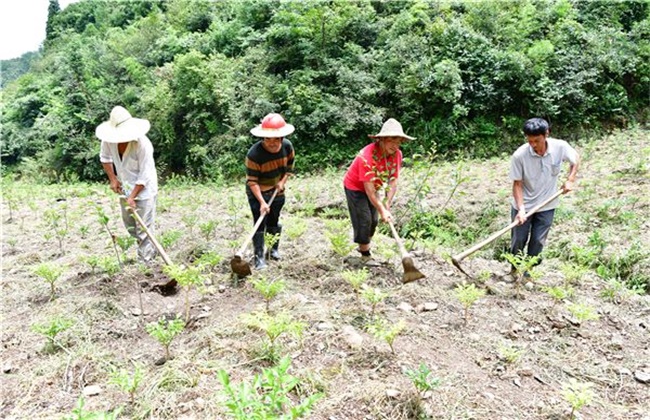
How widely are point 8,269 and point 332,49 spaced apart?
37.5ft

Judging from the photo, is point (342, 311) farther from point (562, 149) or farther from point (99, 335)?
point (562, 149)

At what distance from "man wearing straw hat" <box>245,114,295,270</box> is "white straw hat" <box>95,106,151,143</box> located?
3.34 ft

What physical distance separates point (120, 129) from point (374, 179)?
2.36m

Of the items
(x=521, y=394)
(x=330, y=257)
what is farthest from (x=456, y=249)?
(x=521, y=394)

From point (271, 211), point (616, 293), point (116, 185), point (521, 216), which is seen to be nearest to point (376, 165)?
point (271, 211)

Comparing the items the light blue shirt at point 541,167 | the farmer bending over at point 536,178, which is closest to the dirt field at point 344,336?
the farmer bending over at point 536,178

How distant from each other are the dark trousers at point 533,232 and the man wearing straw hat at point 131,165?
3.48 meters

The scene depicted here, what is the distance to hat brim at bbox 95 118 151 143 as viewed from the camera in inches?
160

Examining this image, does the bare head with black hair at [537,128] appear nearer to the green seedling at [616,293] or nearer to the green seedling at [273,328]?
the green seedling at [616,293]

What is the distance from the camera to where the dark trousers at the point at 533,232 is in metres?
4.03

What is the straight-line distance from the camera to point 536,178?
396cm

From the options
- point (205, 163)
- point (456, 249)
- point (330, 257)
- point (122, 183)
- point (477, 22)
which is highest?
point (477, 22)

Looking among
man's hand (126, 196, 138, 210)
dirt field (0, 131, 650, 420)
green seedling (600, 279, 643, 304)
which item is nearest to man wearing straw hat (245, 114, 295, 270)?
dirt field (0, 131, 650, 420)

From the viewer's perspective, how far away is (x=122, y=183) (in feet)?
14.3
